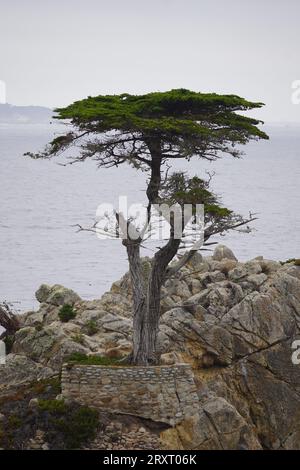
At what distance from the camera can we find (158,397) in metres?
27.1

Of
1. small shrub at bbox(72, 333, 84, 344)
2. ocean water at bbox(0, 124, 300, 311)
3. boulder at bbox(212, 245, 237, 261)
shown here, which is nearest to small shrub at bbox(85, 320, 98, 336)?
small shrub at bbox(72, 333, 84, 344)

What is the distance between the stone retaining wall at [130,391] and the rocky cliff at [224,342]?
6.59 ft

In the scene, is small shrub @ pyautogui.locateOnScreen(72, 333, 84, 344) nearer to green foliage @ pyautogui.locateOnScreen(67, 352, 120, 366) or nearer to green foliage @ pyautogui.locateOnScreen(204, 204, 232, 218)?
green foliage @ pyautogui.locateOnScreen(67, 352, 120, 366)

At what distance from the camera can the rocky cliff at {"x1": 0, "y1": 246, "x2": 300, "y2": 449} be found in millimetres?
30938

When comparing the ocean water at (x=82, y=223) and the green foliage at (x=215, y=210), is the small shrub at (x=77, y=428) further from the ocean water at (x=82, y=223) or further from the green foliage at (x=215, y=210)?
the ocean water at (x=82, y=223)

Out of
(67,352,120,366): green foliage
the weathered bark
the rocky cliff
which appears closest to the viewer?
(67,352,120,366): green foliage

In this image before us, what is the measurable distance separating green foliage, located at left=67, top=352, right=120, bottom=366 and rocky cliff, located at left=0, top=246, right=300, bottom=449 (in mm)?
1016

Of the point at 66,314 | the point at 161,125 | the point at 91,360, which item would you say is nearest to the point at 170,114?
the point at 161,125

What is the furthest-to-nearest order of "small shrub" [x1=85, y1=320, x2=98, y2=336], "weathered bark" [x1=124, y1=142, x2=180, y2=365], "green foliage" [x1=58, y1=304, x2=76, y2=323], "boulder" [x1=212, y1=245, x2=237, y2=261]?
"boulder" [x1=212, y1=245, x2=237, y2=261] < "green foliage" [x1=58, y1=304, x2=76, y2=323] < "small shrub" [x1=85, y1=320, x2=98, y2=336] < "weathered bark" [x1=124, y1=142, x2=180, y2=365]

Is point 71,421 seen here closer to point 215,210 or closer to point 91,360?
point 91,360

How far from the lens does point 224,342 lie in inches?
1256

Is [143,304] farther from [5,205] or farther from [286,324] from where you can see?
[5,205]

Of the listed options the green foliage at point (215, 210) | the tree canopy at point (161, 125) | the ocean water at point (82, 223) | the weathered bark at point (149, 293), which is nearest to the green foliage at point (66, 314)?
the weathered bark at point (149, 293)
